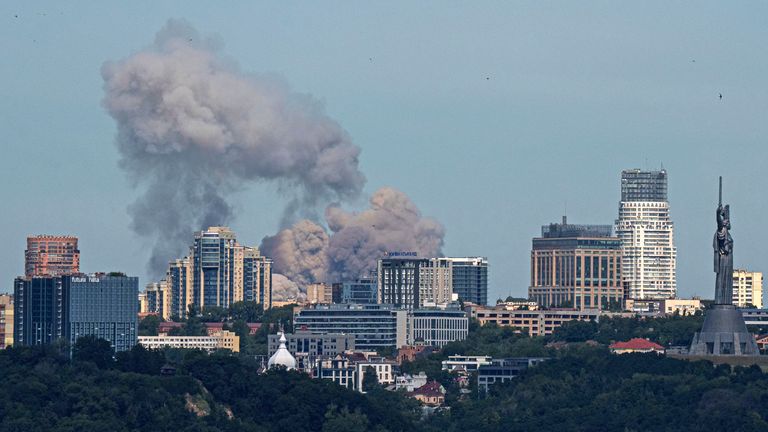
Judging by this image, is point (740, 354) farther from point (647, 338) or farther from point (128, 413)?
point (647, 338)

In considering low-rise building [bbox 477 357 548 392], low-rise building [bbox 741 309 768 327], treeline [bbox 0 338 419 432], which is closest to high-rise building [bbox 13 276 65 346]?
low-rise building [bbox 477 357 548 392]

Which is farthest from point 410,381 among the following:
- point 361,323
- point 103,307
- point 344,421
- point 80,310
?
point 344,421

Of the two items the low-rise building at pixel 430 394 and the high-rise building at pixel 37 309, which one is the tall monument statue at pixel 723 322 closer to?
the low-rise building at pixel 430 394

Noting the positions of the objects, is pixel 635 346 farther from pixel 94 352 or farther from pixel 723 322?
pixel 94 352

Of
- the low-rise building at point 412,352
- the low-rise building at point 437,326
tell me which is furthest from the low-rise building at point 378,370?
the low-rise building at point 437,326

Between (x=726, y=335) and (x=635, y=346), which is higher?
(x=726, y=335)

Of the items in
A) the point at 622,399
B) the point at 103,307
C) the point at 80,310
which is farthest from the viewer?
the point at 103,307

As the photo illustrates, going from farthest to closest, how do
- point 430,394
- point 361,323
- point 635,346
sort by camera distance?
point 361,323
point 635,346
point 430,394
